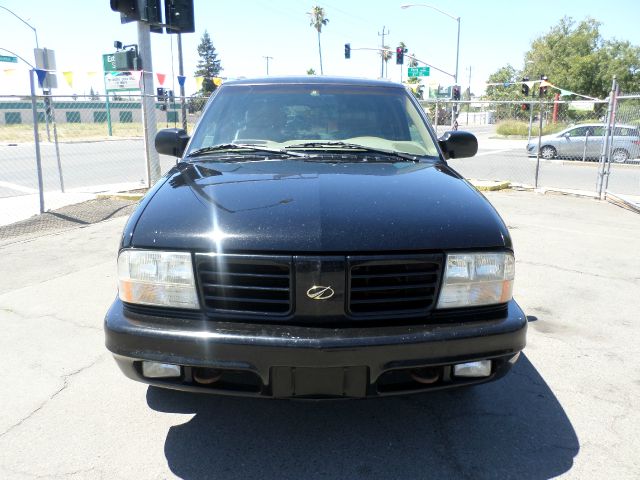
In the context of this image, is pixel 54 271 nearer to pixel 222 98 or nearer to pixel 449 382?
pixel 222 98

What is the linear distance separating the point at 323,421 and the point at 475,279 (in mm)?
1175

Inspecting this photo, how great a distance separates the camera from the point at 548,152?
20469 mm

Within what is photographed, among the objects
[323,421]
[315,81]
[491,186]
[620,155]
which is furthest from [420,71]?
[323,421]

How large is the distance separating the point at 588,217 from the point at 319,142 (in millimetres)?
7551

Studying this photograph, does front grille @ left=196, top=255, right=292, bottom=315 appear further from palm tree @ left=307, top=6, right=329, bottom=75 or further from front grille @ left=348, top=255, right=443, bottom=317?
palm tree @ left=307, top=6, right=329, bottom=75

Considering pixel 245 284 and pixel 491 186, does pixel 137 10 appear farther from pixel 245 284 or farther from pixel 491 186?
pixel 245 284

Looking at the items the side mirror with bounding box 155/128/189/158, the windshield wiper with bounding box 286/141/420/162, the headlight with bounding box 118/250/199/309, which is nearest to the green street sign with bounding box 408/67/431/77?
the side mirror with bounding box 155/128/189/158

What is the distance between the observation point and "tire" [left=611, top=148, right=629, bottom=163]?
1665 cm

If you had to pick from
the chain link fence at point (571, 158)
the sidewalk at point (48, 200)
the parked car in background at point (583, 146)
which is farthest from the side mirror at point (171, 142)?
the parked car in background at point (583, 146)

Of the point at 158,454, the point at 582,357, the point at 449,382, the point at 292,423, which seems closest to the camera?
the point at 449,382

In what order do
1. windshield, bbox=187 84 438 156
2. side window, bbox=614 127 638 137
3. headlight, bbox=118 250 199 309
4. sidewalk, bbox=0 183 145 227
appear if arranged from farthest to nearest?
side window, bbox=614 127 638 137
sidewalk, bbox=0 183 145 227
windshield, bbox=187 84 438 156
headlight, bbox=118 250 199 309

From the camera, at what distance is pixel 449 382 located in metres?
2.47

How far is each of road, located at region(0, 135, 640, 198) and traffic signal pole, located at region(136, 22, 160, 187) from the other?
179 cm

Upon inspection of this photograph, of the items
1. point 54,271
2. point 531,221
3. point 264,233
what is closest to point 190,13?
point 54,271
